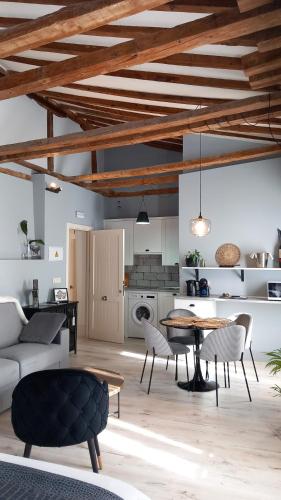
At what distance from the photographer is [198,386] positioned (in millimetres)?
4375

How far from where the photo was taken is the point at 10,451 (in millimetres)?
2938

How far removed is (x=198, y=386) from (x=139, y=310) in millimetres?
2875

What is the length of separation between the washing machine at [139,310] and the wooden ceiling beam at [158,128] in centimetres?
309

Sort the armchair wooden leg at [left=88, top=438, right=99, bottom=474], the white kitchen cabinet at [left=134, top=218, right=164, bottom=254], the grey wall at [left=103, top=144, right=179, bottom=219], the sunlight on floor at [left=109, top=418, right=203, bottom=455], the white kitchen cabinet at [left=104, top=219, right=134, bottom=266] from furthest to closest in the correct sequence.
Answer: the grey wall at [left=103, top=144, right=179, bottom=219] → the white kitchen cabinet at [left=104, top=219, right=134, bottom=266] → the white kitchen cabinet at [left=134, top=218, right=164, bottom=254] → the sunlight on floor at [left=109, top=418, right=203, bottom=455] → the armchair wooden leg at [left=88, top=438, right=99, bottom=474]

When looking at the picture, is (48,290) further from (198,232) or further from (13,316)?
(198,232)

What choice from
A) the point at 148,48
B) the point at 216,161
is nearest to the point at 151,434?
the point at 148,48

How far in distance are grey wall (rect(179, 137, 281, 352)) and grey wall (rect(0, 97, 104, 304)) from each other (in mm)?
2053

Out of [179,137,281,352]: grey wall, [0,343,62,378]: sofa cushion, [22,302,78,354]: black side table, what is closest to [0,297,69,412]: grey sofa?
[0,343,62,378]: sofa cushion

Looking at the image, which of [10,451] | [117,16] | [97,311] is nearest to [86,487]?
[10,451]

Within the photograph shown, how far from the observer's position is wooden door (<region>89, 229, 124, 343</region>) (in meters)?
6.80

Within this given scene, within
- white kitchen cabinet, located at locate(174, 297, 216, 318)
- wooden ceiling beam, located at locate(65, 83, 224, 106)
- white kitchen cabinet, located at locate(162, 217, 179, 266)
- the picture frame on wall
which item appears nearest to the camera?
wooden ceiling beam, located at locate(65, 83, 224, 106)

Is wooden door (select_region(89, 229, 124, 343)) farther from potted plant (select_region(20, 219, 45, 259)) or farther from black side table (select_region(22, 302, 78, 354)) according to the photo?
potted plant (select_region(20, 219, 45, 259))

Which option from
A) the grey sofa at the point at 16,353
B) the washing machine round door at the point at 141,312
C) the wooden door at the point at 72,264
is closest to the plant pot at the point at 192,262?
the washing machine round door at the point at 141,312

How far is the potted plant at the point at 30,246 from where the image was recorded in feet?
18.9
